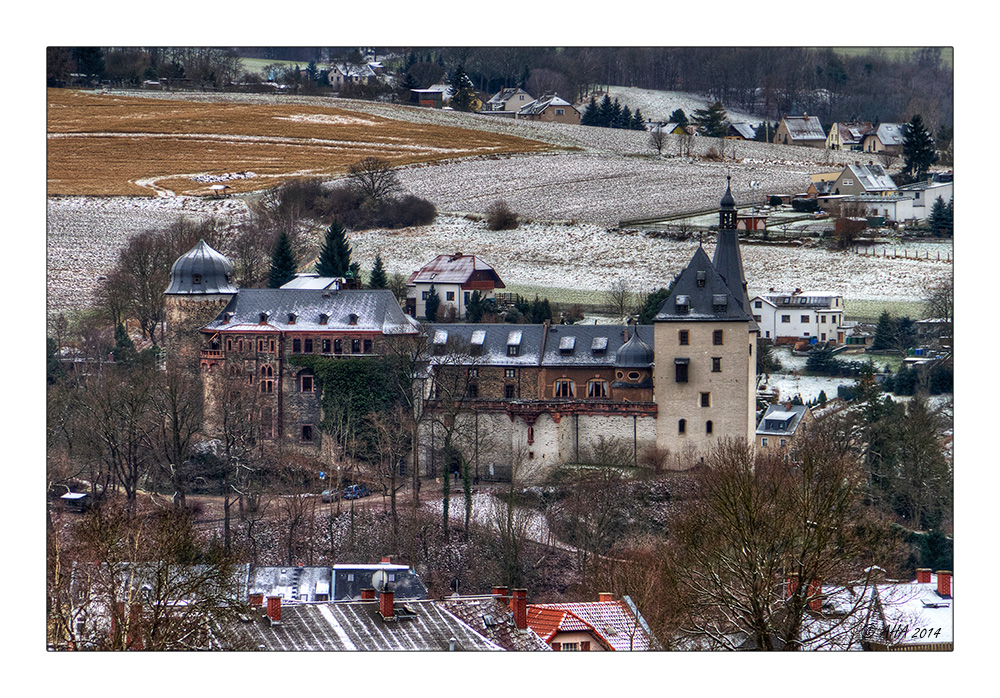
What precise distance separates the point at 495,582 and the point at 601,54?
11433mm

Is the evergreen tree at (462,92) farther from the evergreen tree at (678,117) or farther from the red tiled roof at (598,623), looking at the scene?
the red tiled roof at (598,623)

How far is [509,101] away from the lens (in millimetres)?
46062

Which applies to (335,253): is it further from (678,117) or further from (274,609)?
(274,609)

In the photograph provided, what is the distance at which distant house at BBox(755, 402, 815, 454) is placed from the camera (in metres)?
45.5

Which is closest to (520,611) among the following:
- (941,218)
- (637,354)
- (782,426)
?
(782,426)

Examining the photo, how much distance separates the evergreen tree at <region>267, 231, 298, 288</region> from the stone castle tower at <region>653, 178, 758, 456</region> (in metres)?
9.54

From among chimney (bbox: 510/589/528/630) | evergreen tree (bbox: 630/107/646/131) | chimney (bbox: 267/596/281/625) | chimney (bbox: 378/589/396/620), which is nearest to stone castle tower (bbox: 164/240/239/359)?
evergreen tree (bbox: 630/107/646/131)

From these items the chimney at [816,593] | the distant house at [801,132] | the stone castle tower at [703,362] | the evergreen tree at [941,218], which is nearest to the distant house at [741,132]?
the distant house at [801,132]

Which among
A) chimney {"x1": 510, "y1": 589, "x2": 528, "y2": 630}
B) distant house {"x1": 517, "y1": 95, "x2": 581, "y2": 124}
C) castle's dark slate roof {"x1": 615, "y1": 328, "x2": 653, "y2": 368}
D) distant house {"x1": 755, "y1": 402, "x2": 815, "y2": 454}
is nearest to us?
chimney {"x1": 510, "y1": 589, "x2": 528, "y2": 630}

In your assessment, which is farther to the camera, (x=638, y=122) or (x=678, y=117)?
(x=638, y=122)

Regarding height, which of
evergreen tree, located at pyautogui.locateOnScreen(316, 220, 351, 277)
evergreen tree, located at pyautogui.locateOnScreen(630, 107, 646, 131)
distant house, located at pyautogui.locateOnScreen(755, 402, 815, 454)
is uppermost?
evergreen tree, located at pyautogui.locateOnScreen(630, 107, 646, 131)

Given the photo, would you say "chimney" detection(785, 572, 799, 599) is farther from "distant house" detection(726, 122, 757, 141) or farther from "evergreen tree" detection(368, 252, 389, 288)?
"evergreen tree" detection(368, 252, 389, 288)

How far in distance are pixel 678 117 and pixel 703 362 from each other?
19.2ft

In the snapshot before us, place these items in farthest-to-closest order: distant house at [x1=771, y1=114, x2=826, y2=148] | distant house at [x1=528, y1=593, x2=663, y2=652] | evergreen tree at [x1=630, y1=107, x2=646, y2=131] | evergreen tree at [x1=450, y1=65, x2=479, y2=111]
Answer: distant house at [x1=771, y1=114, x2=826, y2=148], evergreen tree at [x1=630, y1=107, x2=646, y2=131], evergreen tree at [x1=450, y1=65, x2=479, y2=111], distant house at [x1=528, y1=593, x2=663, y2=652]
